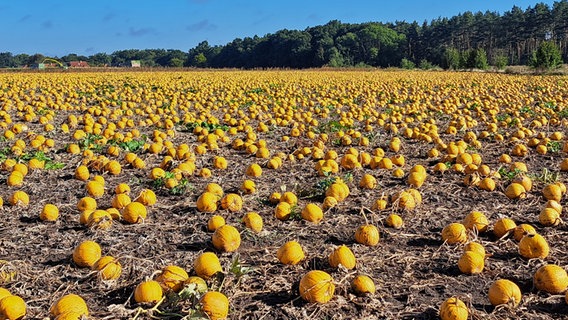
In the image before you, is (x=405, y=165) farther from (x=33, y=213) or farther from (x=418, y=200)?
(x=33, y=213)

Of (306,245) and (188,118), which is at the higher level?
(188,118)

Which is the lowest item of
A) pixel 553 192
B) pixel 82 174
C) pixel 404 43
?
pixel 553 192

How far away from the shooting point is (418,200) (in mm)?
5766

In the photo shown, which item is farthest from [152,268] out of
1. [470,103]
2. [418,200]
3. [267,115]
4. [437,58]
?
[437,58]

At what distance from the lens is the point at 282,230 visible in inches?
201

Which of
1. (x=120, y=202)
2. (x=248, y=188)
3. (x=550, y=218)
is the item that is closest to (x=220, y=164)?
(x=248, y=188)

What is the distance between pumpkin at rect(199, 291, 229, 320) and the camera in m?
3.30

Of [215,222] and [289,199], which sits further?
[289,199]

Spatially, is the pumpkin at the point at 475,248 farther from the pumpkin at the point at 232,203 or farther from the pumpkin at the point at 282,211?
the pumpkin at the point at 232,203

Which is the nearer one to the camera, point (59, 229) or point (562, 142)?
point (59, 229)

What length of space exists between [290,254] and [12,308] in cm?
208

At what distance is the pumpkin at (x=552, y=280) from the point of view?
3709mm

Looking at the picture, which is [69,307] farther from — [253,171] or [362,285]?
[253,171]

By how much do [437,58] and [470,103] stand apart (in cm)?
8659
